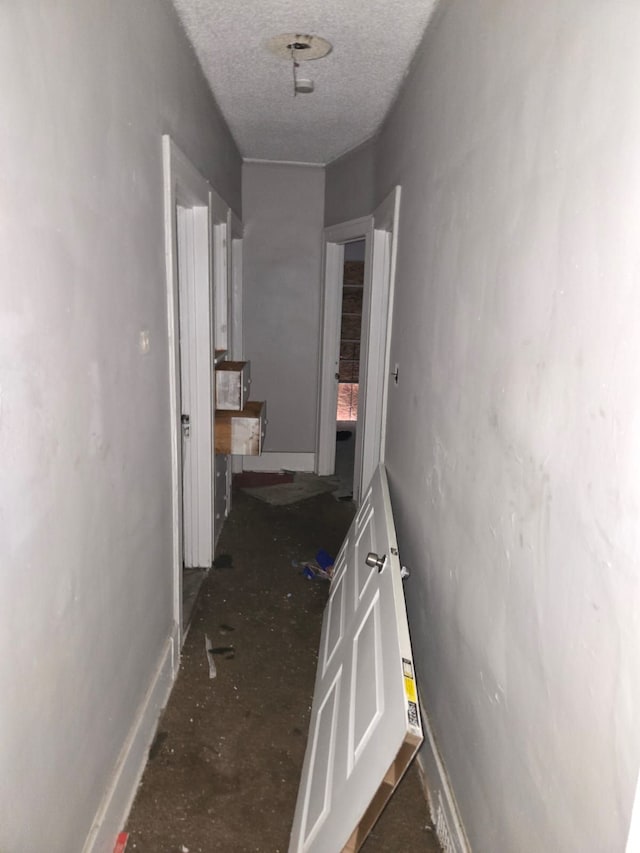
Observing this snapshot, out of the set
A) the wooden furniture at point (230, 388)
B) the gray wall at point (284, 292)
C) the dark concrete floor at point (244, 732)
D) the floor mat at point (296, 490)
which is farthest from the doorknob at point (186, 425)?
the gray wall at point (284, 292)

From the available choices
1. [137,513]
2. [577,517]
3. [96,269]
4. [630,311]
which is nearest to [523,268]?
[630,311]

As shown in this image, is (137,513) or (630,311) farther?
(137,513)

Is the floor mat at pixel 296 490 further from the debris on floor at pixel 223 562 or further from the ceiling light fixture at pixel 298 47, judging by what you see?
the ceiling light fixture at pixel 298 47

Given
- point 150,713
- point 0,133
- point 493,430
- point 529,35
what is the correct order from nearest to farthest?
point 0,133
point 529,35
point 493,430
point 150,713

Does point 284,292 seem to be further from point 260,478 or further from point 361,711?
point 361,711

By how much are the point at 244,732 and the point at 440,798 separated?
77cm

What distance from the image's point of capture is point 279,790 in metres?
1.94

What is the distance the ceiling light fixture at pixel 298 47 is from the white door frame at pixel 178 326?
573mm

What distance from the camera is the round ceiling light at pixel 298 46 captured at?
2.27m

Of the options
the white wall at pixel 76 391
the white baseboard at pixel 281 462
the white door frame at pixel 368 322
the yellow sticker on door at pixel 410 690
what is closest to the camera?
the white wall at pixel 76 391

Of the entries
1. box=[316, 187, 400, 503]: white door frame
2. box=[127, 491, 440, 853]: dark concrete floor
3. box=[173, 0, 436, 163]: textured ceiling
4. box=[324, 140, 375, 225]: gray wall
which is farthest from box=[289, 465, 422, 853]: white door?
box=[324, 140, 375, 225]: gray wall

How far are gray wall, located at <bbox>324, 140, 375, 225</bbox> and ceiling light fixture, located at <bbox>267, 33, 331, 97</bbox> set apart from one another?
47.7 inches

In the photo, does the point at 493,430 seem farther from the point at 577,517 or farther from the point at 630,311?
the point at 630,311

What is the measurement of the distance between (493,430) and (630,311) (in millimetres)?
584
